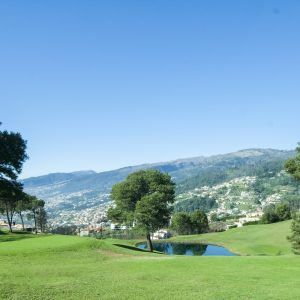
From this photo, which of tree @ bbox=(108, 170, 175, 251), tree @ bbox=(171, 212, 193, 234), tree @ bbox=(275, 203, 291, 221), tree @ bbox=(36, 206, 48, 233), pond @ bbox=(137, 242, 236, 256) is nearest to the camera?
tree @ bbox=(108, 170, 175, 251)

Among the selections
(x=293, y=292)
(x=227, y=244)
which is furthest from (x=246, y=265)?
(x=227, y=244)

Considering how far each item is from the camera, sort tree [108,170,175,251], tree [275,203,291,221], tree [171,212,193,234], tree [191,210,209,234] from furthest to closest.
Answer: tree [275,203,291,221], tree [191,210,209,234], tree [171,212,193,234], tree [108,170,175,251]

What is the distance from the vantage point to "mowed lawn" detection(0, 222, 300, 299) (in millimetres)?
19406

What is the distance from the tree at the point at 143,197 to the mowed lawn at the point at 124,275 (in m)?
23.5

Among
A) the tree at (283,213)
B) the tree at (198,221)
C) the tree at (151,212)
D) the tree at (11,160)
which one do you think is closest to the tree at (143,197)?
the tree at (151,212)

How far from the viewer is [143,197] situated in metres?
63.5

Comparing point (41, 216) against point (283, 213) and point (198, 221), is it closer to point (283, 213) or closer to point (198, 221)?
point (198, 221)

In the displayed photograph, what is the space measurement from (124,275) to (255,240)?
94.8 metres

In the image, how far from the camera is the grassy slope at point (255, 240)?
307 ft

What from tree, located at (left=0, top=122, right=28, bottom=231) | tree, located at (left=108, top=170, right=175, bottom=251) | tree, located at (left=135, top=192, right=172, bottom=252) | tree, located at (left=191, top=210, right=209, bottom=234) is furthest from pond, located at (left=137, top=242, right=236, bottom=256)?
tree, located at (left=191, top=210, right=209, bottom=234)

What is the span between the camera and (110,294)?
19.1m

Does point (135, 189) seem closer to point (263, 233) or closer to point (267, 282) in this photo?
point (267, 282)

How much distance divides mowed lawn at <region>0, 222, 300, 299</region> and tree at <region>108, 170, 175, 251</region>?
77.0 ft

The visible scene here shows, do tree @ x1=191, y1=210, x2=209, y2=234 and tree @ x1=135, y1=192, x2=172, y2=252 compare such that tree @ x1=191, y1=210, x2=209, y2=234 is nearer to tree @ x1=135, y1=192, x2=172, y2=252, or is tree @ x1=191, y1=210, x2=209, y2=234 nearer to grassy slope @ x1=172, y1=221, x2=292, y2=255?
grassy slope @ x1=172, y1=221, x2=292, y2=255
